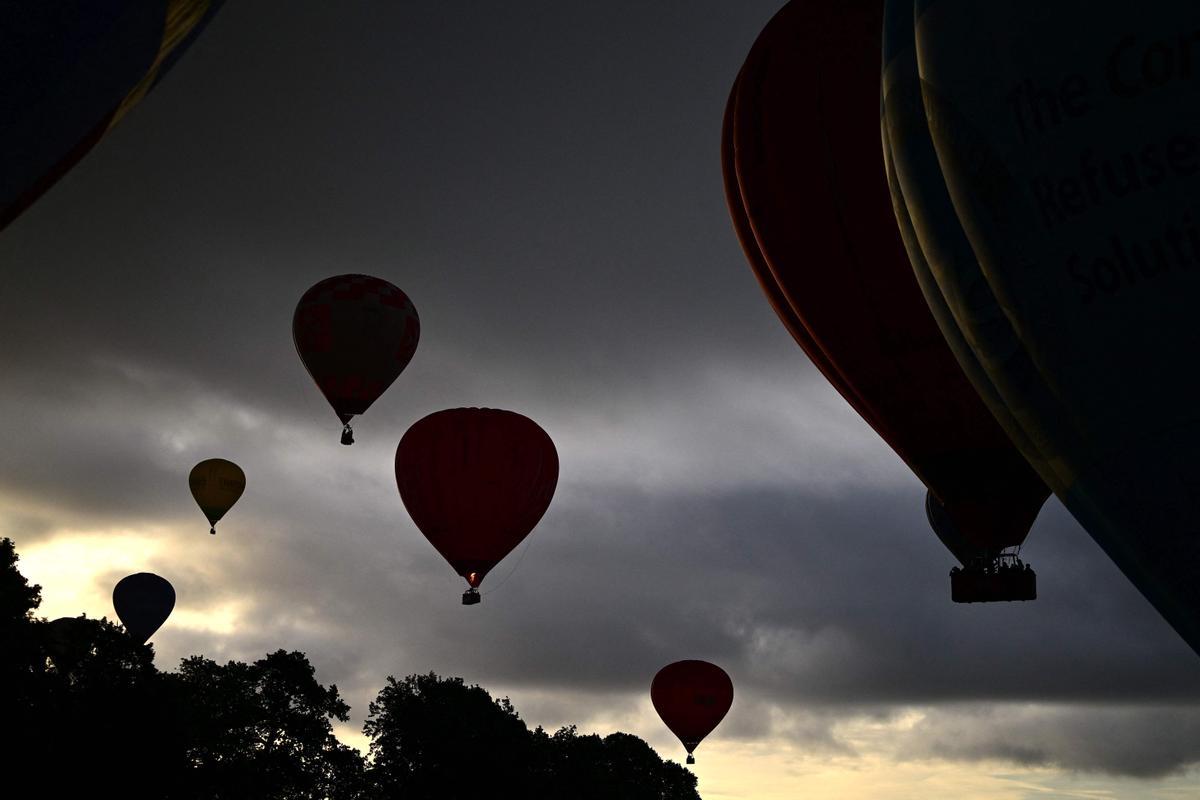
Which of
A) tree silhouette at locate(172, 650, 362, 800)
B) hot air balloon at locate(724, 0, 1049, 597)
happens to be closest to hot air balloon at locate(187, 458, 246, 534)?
tree silhouette at locate(172, 650, 362, 800)

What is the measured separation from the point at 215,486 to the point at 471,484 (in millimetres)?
20224

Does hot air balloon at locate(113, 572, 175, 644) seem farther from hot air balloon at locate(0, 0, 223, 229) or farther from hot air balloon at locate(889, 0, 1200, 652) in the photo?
hot air balloon at locate(889, 0, 1200, 652)

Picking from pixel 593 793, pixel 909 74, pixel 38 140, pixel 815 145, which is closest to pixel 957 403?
pixel 815 145

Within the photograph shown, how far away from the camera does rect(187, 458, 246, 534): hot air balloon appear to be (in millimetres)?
46469

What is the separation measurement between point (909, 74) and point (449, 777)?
49732mm

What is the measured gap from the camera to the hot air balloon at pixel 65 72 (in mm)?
8664

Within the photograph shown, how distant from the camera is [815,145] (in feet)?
59.6

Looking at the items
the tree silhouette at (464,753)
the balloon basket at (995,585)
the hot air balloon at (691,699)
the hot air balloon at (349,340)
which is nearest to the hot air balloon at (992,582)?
the balloon basket at (995,585)

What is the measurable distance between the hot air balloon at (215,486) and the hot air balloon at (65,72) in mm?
38042

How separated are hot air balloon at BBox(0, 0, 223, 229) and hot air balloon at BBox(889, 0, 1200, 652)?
653 centimetres

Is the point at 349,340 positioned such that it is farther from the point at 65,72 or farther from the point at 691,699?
the point at 65,72

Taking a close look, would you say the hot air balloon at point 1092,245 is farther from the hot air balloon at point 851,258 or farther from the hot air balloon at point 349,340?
the hot air balloon at point 349,340

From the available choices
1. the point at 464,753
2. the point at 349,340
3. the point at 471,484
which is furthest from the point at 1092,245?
the point at 464,753

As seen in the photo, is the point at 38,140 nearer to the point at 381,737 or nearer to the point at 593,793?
the point at 381,737
